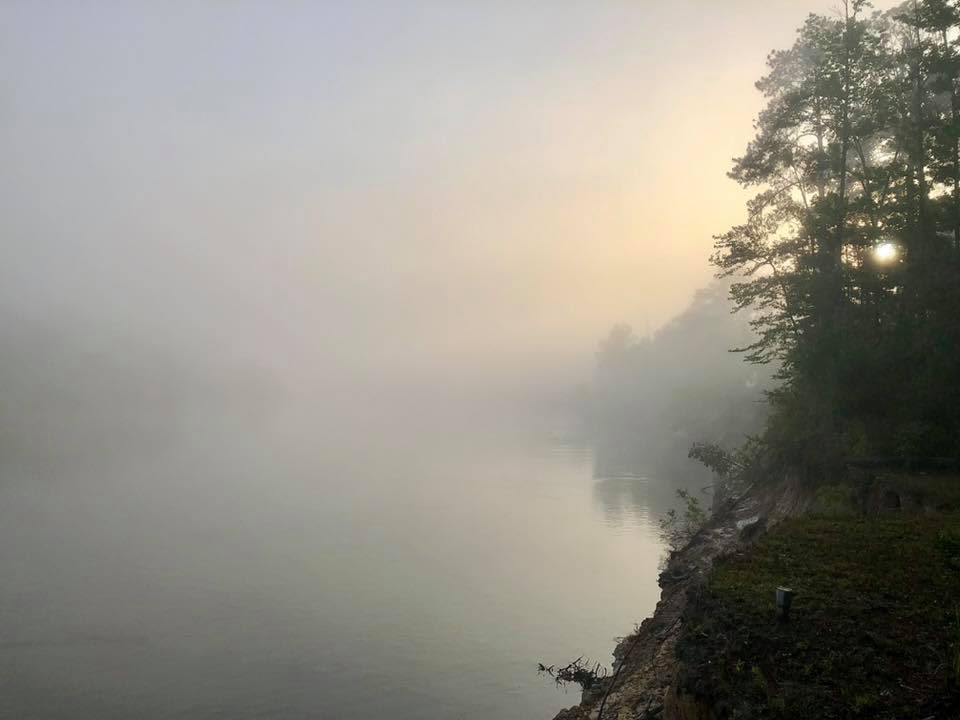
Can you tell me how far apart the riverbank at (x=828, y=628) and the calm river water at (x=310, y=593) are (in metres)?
9.54

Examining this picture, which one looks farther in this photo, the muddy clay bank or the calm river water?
the calm river water

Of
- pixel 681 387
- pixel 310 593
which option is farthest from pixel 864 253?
pixel 681 387

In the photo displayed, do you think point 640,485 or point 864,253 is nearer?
point 864,253

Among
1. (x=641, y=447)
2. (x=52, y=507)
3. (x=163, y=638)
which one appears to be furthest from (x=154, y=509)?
(x=641, y=447)

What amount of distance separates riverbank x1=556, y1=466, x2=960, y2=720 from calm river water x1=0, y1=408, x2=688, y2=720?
9.54m

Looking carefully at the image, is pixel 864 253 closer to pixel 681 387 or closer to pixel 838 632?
pixel 838 632

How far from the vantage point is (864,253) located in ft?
95.8

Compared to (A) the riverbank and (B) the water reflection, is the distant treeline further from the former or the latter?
(A) the riverbank

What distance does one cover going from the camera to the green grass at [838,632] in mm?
9531

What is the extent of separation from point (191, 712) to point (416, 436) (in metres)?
118

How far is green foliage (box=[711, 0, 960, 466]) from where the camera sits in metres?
22.9

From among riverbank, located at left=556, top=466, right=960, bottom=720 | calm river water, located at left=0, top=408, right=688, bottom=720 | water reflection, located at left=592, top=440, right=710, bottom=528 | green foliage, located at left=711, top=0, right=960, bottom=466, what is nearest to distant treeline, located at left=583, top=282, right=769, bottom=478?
water reflection, located at left=592, top=440, right=710, bottom=528

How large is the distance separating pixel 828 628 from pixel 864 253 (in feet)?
76.8

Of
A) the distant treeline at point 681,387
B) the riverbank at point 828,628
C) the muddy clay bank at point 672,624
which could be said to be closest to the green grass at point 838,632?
the riverbank at point 828,628
